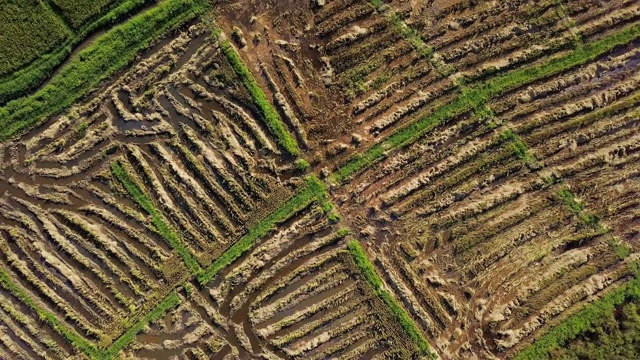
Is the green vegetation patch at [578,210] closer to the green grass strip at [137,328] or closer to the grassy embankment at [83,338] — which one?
the green grass strip at [137,328]

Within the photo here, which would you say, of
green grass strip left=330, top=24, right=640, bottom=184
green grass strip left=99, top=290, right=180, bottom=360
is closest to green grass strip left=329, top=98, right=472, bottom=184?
green grass strip left=330, top=24, right=640, bottom=184

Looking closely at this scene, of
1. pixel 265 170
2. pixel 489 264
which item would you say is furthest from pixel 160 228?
pixel 489 264

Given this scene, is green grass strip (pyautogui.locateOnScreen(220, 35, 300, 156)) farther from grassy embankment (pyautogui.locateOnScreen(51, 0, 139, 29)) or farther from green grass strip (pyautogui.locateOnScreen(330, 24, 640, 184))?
grassy embankment (pyautogui.locateOnScreen(51, 0, 139, 29))

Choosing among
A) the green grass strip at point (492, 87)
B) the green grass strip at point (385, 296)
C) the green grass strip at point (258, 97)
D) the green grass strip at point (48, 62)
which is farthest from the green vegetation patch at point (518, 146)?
the green grass strip at point (48, 62)

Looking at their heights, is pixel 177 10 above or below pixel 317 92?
above

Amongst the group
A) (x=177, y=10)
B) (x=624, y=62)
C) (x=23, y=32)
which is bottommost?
(x=624, y=62)

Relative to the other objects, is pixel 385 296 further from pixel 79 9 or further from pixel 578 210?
pixel 79 9

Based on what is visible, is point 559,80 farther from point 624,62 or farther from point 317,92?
point 317,92
